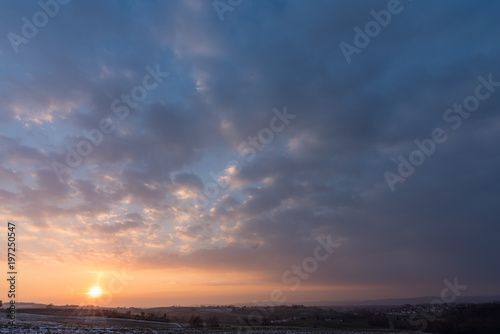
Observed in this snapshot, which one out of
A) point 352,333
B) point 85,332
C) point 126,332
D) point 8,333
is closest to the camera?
point 8,333

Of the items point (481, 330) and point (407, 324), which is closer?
point (481, 330)

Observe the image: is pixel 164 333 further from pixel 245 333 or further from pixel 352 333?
pixel 352 333

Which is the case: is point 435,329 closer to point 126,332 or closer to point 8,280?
point 126,332

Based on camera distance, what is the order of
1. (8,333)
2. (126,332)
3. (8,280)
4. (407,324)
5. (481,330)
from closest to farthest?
(8,280), (8,333), (126,332), (481,330), (407,324)

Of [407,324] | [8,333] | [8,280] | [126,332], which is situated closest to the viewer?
[8,280]

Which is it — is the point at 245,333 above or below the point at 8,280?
below

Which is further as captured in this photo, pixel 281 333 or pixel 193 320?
pixel 193 320

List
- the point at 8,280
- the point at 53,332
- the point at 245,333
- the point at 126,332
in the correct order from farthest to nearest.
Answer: the point at 245,333 < the point at 126,332 < the point at 53,332 < the point at 8,280

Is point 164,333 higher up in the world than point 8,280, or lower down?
lower down

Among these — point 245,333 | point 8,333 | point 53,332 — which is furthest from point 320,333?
point 8,333

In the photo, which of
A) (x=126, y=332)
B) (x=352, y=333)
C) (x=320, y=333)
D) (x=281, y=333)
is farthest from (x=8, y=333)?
(x=352, y=333)
